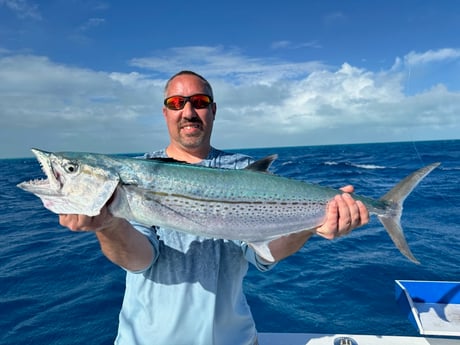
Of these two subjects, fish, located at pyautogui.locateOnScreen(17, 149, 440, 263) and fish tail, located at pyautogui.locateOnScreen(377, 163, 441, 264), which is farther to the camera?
fish tail, located at pyautogui.locateOnScreen(377, 163, 441, 264)

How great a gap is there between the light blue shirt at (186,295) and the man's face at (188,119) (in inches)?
31.7

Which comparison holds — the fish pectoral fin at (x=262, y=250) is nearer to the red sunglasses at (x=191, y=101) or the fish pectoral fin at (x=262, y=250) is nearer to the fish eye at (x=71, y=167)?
the red sunglasses at (x=191, y=101)

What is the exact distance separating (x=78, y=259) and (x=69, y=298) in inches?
108

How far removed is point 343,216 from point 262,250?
2.53ft

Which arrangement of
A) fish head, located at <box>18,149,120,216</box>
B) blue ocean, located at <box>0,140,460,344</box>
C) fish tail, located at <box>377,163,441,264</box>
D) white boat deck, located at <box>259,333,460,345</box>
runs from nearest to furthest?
1. fish head, located at <box>18,149,120,216</box>
2. fish tail, located at <box>377,163,441,264</box>
3. white boat deck, located at <box>259,333,460,345</box>
4. blue ocean, located at <box>0,140,460,344</box>

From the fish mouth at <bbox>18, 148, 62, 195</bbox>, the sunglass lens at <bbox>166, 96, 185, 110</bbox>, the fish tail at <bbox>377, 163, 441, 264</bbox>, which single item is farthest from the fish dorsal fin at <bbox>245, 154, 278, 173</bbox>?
the fish mouth at <bbox>18, 148, 62, 195</bbox>

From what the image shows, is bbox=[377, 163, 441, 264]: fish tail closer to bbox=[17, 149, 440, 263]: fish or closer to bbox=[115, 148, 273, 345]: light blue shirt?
bbox=[17, 149, 440, 263]: fish

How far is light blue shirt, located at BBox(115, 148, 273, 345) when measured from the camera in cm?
252

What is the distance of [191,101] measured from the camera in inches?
119

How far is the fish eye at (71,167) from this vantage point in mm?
2553

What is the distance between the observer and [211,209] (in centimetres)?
268

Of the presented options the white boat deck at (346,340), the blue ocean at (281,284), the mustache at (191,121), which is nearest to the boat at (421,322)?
the white boat deck at (346,340)

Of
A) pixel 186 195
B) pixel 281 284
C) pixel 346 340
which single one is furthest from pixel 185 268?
pixel 281 284

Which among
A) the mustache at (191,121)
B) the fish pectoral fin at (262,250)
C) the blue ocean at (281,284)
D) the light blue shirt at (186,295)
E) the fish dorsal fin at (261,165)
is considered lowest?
the blue ocean at (281,284)
